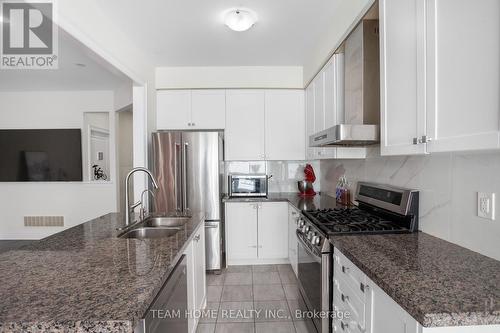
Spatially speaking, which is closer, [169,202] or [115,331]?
[115,331]

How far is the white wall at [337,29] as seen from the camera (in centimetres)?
175

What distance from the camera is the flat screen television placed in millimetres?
4410

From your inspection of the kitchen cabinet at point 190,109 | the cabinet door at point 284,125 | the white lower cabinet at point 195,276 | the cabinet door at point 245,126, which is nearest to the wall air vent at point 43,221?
the kitchen cabinet at point 190,109

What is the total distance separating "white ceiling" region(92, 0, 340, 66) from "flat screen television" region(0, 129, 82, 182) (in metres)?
2.54

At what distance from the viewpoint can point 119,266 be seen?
109cm

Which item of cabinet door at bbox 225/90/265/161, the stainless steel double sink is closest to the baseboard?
cabinet door at bbox 225/90/265/161

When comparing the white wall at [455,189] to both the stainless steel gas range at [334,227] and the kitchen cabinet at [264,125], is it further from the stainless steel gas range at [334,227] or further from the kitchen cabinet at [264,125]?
the kitchen cabinet at [264,125]

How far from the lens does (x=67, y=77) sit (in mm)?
3734

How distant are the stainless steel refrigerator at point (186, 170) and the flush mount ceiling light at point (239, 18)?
118 cm

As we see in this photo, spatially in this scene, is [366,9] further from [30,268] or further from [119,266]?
[30,268]

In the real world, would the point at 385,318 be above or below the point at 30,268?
below

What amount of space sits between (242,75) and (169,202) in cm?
192

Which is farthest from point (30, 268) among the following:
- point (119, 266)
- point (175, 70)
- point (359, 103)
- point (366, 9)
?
point (175, 70)

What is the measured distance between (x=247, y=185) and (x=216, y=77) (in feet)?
5.00
